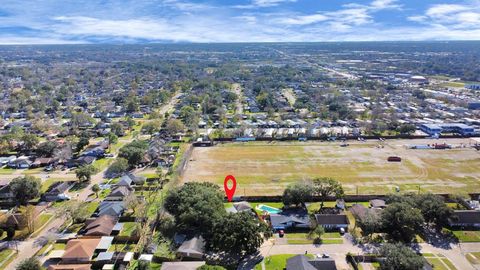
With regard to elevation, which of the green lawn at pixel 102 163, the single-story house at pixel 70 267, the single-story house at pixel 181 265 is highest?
the single-story house at pixel 181 265

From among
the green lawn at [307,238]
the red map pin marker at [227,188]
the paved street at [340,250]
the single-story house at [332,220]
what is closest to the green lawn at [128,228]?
the red map pin marker at [227,188]

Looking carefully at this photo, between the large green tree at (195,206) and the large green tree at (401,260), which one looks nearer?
the large green tree at (401,260)

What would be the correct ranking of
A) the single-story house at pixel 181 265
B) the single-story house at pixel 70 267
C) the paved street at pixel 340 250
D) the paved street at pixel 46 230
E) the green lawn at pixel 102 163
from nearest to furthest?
the single-story house at pixel 181 265, the single-story house at pixel 70 267, the paved street at pixel 340 250, the paved street at pixel 46 230, the green lawn at pixel 102 163

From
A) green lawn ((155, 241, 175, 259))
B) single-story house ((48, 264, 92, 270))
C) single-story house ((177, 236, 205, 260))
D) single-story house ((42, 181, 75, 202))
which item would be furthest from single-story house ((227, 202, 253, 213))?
single-story house ((42, 181, 75, 202))

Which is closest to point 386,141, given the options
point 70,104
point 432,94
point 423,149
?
point 423,149

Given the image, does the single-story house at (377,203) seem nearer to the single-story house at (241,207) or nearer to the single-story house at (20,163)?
the single-story house at (241,207)

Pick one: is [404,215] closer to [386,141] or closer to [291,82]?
[386,141]

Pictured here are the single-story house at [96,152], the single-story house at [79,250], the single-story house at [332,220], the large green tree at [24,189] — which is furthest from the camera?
the single-story house at [96,152]

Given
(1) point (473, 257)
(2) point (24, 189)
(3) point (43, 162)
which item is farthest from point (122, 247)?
(1) point (473, 257)

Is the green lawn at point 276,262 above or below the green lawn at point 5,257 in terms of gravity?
above
